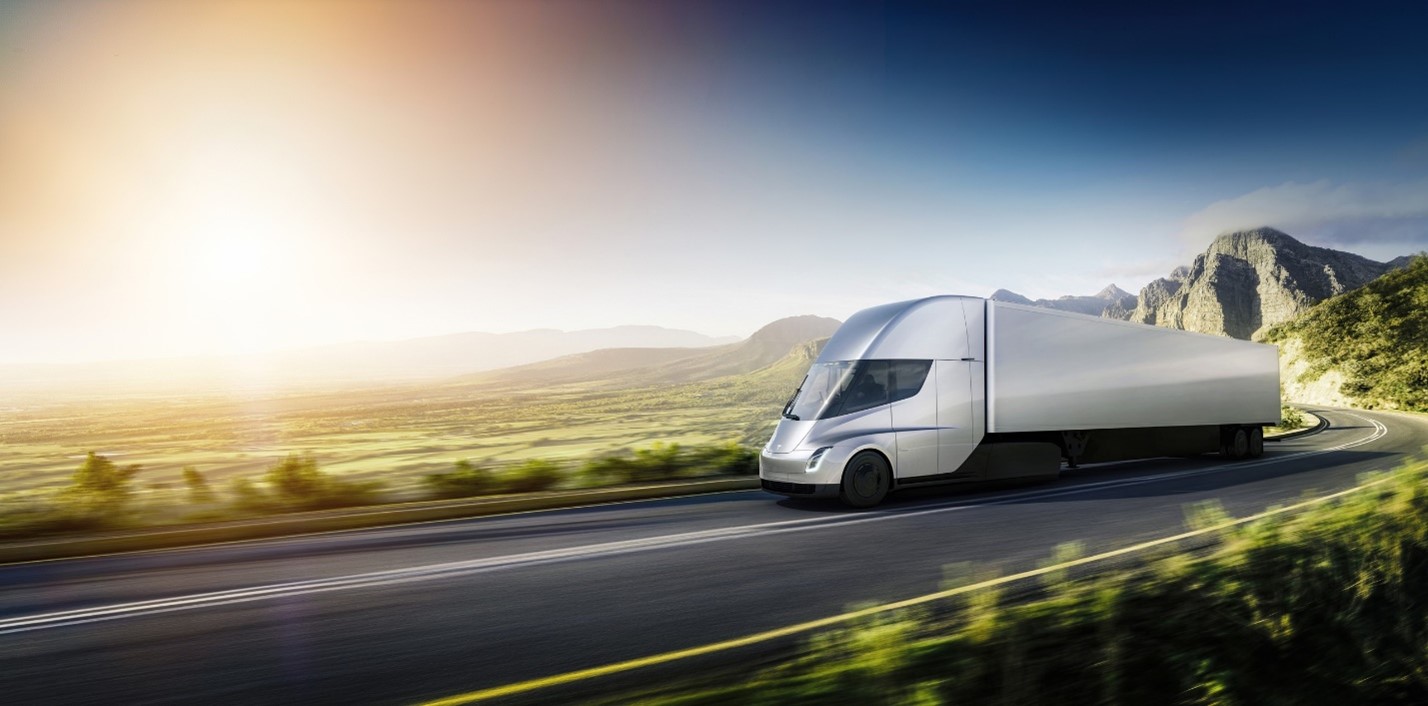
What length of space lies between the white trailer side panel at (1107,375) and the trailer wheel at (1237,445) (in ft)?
1.04

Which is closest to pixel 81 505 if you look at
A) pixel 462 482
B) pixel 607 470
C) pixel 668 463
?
pixel 462 482

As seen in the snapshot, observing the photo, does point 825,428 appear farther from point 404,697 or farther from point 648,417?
point 648,417

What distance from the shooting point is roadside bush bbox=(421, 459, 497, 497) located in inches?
465

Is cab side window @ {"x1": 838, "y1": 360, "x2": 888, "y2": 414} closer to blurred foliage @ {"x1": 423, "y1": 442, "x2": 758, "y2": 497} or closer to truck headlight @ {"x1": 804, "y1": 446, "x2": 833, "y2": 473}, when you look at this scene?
truck headlight @ {"x1": 804, "y1": 446, "x2": 833, "y2": 473}

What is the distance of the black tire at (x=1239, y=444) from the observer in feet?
54.9

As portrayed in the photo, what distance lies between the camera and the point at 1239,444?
1680cm

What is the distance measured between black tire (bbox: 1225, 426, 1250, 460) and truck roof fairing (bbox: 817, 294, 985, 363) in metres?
9.04

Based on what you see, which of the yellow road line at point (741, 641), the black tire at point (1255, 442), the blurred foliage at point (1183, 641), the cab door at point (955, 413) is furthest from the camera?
the black tire at point (1255, 442)

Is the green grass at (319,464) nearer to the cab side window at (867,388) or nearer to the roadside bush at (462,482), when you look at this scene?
the roadside bush at (462,482)

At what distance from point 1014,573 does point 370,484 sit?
9.21m

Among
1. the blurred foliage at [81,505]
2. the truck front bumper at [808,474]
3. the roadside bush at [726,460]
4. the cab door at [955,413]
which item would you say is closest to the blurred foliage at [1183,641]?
the truck front bumper at [808,474]

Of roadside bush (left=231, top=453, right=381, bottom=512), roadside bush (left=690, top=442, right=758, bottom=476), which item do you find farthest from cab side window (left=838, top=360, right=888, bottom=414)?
roadside bush (left=231, top=453, right=381, bottom=512)

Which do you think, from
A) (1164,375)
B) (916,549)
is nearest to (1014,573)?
(916,549)

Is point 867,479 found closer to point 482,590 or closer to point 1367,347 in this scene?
point 482,590
